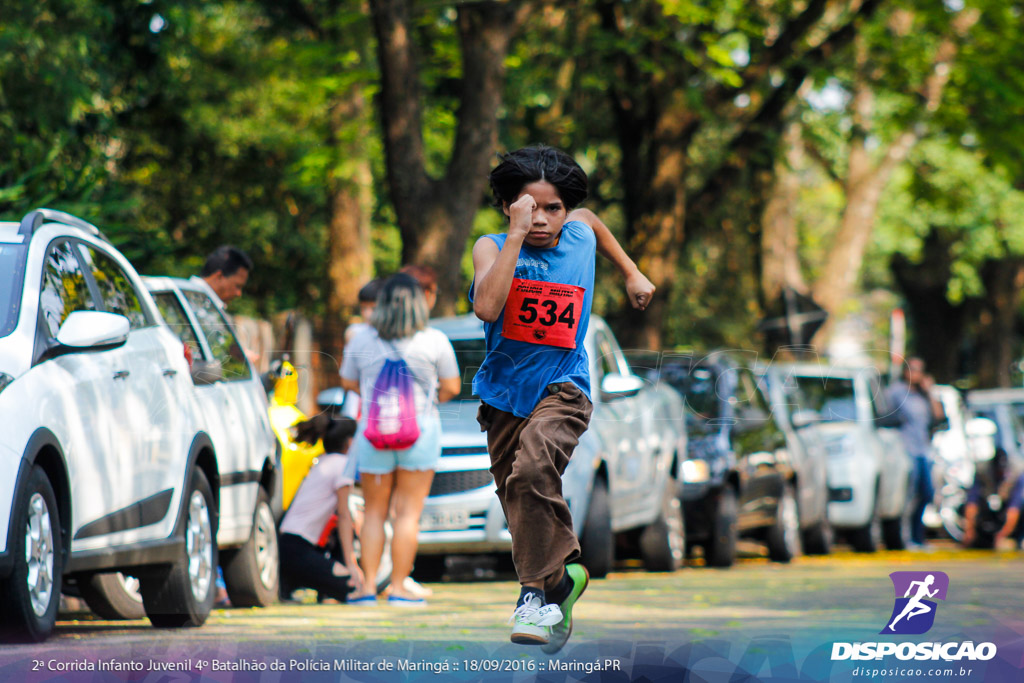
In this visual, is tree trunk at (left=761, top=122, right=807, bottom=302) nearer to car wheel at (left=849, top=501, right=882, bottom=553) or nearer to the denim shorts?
car wheel at (left=849, top=501, right=882, bottom=553)

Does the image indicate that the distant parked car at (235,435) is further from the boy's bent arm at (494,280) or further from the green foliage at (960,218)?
the green foliage at (960,218)

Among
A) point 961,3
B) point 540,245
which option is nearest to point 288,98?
point 961,3

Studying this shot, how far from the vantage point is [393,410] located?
8.62 m

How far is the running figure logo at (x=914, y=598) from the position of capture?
582 cm

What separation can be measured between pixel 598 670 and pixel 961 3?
17.8 metres

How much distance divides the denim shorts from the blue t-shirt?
10.5 feet

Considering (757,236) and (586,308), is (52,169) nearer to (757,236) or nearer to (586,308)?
(586,308)

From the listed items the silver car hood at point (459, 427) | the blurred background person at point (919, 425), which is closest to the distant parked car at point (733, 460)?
the blurred background person at point (919, 425)

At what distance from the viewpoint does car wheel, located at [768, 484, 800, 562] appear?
14820mm

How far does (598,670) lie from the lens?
5.24 m

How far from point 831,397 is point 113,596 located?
11227mm

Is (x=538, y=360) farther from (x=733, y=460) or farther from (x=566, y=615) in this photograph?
(x=733, y=460)

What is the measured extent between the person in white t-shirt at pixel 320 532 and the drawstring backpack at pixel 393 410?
26.8 inches

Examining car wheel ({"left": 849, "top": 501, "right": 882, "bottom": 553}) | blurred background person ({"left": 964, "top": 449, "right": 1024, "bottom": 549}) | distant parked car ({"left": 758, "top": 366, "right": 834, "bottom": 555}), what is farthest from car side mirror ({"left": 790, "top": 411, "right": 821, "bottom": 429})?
blurred background person ({"left": 964, "top": 449, "right": 1024, "bottom": 549})
